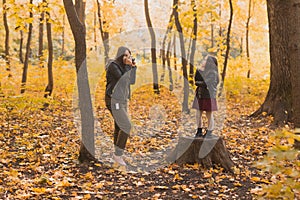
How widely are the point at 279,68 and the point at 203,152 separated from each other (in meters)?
5.18

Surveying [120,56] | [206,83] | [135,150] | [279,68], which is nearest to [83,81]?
[120,56]

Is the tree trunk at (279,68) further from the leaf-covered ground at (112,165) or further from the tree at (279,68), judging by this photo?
the leaf-covered ground at (112,165)

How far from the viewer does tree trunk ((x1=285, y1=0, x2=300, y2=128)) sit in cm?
572

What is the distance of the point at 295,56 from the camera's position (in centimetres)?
626

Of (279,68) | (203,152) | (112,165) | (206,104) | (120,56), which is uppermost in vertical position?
(120,56)

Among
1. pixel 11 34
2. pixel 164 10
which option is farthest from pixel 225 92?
pixel 11 34

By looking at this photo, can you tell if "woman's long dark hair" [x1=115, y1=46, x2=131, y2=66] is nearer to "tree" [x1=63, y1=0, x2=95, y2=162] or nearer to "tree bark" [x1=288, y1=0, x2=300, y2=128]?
"tree" [x1=63, y1=0, x2=95, y2=162]

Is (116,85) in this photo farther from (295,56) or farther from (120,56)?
(295,56)

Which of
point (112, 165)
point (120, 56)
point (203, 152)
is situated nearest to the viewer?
point (203, 152)

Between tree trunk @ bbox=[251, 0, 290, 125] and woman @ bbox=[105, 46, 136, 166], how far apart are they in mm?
4780

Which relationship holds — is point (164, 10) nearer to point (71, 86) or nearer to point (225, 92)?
point (225, 92)

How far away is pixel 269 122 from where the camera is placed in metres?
9.94

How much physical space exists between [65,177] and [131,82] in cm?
215

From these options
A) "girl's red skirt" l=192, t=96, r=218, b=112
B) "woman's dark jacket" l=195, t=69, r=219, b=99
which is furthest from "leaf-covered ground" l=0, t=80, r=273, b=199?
"woman's dark jacket" l=195, t=69, r=219, b=99
